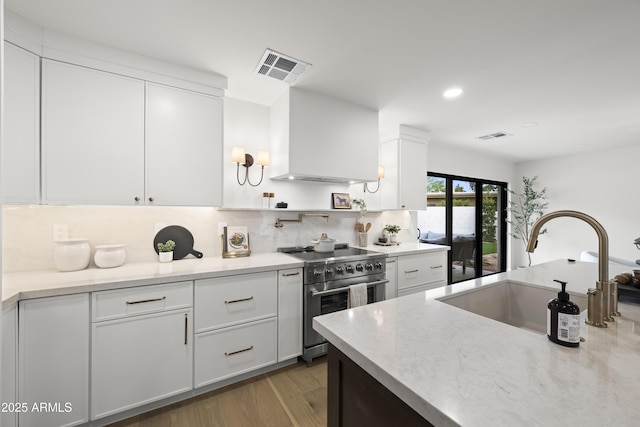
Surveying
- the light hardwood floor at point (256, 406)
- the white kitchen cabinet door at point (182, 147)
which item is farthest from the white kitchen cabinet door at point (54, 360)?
the white kitchen cabinet door at point (182, 147)

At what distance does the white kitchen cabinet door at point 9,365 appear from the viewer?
4.27ft

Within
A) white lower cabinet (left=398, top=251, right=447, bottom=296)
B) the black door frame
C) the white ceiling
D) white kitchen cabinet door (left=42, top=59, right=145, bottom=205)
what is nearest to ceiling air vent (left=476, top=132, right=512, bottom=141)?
the black door frame

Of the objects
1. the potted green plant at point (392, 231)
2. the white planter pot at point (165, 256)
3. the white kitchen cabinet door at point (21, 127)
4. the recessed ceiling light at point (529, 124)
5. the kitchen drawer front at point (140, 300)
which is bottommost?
the kitchen drawer front at point (140, 300)

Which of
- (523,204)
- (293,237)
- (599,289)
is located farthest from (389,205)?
(523,204)

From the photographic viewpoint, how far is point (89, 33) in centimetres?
174

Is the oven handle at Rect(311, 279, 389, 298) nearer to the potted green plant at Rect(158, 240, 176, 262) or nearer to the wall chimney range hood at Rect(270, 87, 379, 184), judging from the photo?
the wall chimney range hood at Rect(270, 87, 379, 184)

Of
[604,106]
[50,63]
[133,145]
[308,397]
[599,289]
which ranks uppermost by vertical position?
[604,106]

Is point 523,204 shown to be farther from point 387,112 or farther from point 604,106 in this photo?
point 387,112

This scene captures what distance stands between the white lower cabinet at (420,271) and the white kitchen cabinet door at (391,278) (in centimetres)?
6

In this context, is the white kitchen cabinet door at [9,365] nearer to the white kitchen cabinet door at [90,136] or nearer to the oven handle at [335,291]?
the white kitchen cabinet door at [90,136]

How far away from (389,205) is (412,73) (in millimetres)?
1705

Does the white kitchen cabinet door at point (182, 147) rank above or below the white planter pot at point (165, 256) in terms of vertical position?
above

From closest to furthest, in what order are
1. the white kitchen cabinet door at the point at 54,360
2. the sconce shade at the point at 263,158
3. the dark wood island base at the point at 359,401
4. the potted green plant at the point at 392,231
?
the dark wood island base at the point at 359,401
the white kitchen cabinet door at the point at 54,360
the sconce shade at the point at 263,158
the potted green plant at the point at 392,231

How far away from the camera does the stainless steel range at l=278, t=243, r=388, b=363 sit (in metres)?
2.33
